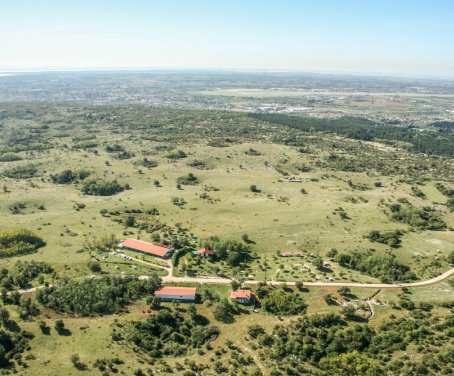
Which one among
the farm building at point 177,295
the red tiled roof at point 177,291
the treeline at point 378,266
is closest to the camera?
the farm building at point 177,295

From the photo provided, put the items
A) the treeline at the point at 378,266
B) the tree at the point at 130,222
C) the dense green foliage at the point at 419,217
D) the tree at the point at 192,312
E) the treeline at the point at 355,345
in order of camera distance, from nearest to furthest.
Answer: the treeline at the point at 355,345
the tree at the point at 192,312
the treeline at the point at 378,266
the dense green foliage at the point at 419,217
the tree at the point at 130,222

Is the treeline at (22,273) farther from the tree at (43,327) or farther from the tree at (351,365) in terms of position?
the tree at (351,365)

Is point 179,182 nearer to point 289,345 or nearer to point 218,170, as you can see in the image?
point 218,170

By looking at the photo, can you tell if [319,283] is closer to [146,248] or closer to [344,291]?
[344,291]

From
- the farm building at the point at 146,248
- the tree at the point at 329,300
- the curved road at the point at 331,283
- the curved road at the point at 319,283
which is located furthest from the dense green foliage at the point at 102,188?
the tree at the point at 329,300

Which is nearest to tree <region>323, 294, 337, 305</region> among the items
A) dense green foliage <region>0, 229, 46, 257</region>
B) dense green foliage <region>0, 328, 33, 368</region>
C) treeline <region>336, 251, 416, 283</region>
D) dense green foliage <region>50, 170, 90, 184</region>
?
treeline <region>336, 251, 416, 283</region>

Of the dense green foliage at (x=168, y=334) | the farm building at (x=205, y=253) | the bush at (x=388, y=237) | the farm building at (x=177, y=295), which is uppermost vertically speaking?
the bush at (x=388, y=237)

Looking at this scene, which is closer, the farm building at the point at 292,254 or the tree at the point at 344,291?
the tree at the point at 344,291
